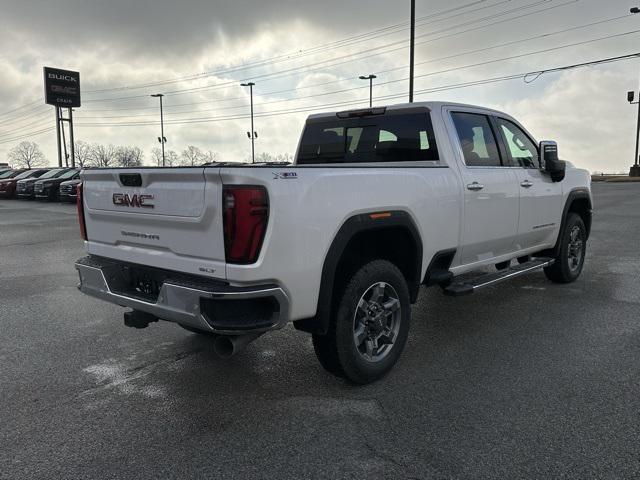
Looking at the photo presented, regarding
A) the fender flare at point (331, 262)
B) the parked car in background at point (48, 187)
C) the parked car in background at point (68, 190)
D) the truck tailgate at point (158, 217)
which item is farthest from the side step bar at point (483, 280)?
the parked car in background at point (48, 187)

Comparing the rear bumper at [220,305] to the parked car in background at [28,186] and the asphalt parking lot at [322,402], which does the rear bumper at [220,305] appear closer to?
the asphalt parking lot at [322,402]

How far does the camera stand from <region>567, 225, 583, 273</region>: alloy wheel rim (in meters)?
6.71

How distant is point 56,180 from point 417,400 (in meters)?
26.4

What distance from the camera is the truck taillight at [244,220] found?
291 cm

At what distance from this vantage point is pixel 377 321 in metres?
3.82

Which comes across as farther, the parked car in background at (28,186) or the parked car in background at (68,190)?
the parked car in background at (28,186)

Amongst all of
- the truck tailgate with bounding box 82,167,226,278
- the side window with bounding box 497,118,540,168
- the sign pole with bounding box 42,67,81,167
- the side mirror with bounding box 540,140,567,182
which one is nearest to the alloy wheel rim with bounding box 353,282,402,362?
the truck tailgate with bounding box 82,167,226,278

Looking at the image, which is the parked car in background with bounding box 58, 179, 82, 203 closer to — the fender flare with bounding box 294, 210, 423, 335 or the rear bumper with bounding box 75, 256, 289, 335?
the rear bumper with bounding box 75, 256, 289, 335

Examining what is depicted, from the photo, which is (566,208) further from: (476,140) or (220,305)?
(220,305)

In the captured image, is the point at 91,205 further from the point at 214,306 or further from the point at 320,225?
the point at 320,225

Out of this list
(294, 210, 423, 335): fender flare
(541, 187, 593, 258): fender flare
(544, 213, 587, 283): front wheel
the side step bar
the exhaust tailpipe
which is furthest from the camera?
(544, 213, 587, 283): front wheel

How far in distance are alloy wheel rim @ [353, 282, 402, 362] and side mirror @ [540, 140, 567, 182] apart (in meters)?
2.83

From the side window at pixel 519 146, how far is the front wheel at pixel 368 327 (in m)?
2.43

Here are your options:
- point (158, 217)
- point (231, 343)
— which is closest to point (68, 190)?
point (158, 217)
